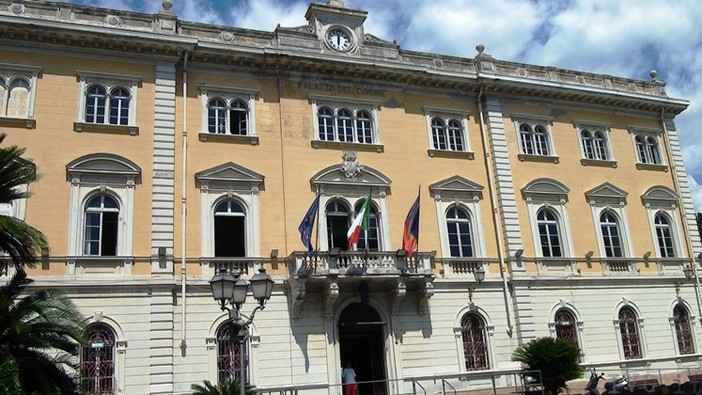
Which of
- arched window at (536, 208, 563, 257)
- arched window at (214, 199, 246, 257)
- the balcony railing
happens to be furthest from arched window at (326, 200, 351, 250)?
arched window at (536, 208, 563, 257)

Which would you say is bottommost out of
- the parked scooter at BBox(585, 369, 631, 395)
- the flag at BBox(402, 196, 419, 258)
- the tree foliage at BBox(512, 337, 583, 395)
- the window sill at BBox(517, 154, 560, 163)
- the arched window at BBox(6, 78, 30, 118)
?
the parked scooter at BBox(585, 369, 631, 395)

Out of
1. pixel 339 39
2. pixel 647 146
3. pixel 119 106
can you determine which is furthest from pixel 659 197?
pixel 119 106

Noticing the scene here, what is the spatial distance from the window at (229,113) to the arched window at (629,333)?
50.8 ft

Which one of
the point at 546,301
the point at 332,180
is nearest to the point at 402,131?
the point at 332,180

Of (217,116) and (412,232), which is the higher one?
(217,116)

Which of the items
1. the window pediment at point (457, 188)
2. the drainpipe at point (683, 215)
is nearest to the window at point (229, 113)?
the window pediment at point (457, 188)

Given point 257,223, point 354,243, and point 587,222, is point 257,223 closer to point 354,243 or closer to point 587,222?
point 354,243

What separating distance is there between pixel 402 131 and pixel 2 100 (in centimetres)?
1328

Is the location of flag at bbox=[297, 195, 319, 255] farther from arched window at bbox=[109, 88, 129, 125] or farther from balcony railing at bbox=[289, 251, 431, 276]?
arched window at bbox=[109, 88, 129, 125]

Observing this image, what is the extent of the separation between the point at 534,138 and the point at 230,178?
41.3ft

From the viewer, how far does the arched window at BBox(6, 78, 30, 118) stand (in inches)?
789

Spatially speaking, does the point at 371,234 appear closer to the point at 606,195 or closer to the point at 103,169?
the point at 103,169

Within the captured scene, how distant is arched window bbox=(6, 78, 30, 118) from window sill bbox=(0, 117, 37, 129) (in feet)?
0.68

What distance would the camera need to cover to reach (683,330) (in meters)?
26.6
